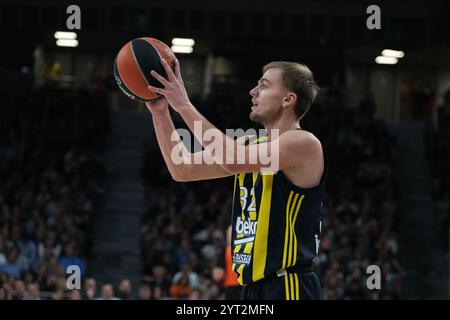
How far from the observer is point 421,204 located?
19.5 metres

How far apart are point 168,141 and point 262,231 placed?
735mm

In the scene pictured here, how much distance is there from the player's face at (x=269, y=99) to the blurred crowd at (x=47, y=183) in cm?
769

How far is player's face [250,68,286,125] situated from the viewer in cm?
448

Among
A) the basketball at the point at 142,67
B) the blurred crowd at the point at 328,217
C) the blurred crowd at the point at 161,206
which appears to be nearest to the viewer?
A: the basketball at the point at 142,67

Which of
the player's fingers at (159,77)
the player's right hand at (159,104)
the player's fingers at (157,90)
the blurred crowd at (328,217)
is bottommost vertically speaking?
the blurred crowd at (328,217)

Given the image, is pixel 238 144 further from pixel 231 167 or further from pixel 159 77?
pixel 159 77

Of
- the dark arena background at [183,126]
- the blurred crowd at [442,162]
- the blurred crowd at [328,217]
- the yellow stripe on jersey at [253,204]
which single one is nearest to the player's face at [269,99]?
the yellow stripe on jersey at [253,204]

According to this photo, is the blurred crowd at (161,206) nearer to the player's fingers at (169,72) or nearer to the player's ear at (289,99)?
the player's ear at (289,99)

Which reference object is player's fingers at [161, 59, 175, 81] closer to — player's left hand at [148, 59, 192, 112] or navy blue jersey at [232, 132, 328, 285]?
player's left hand at [148, 59, 192, 112]

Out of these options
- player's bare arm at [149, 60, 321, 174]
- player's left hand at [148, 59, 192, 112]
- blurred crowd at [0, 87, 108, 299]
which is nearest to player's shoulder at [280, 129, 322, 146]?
player's bare arm at [149, 60, 321, 174]

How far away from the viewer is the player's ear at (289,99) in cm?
448

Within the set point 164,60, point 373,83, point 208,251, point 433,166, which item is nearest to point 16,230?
point 208,251
